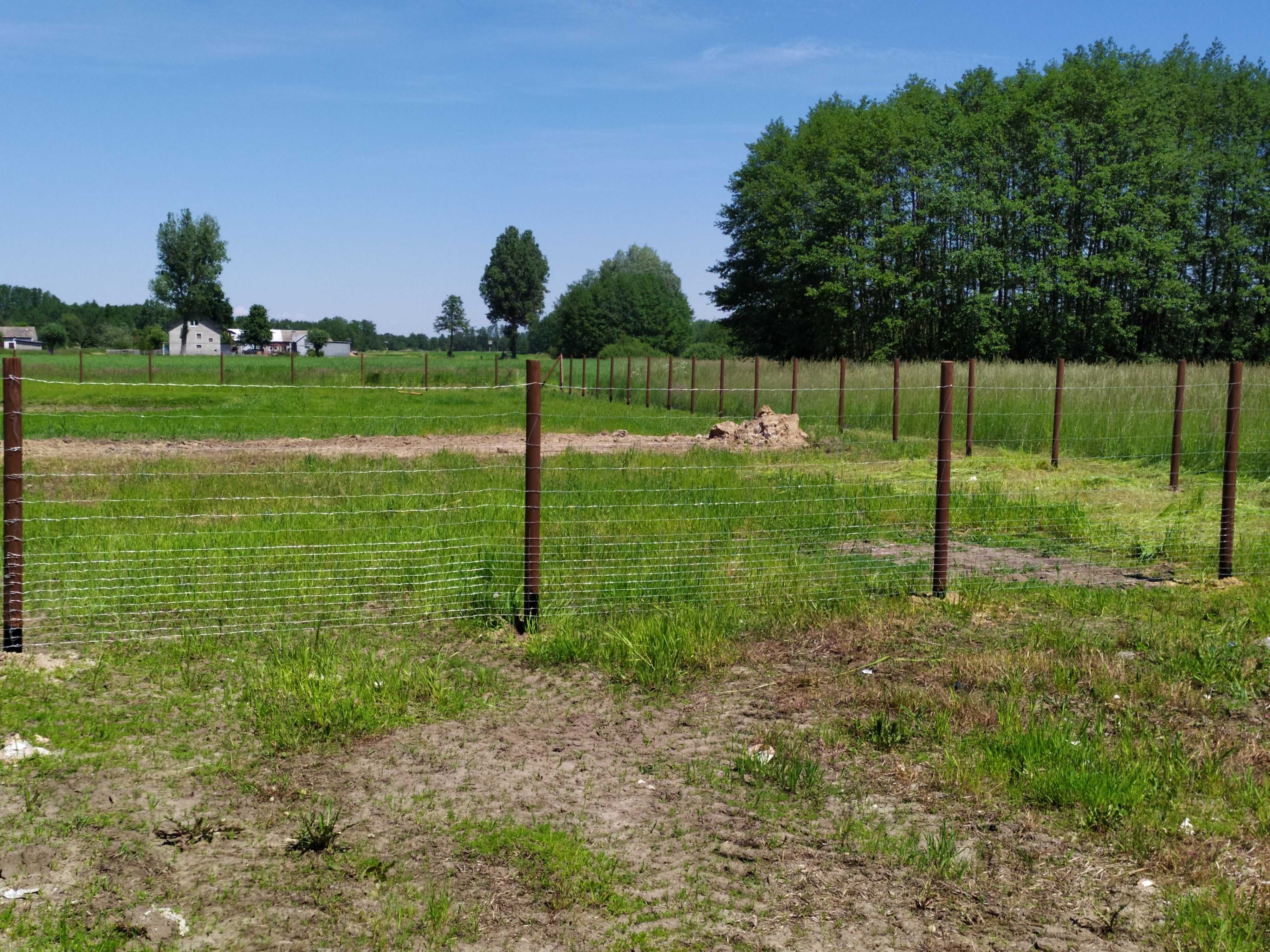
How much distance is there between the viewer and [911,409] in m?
23.7

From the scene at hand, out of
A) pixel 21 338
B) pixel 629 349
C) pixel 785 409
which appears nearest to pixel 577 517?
pixel 785 409

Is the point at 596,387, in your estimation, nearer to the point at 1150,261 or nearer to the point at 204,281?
the point at 1150,261

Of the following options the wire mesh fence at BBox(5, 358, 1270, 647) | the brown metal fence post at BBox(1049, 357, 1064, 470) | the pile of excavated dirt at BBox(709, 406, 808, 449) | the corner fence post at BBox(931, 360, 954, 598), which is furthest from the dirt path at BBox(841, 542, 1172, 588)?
the pile of excavated dirt at BBox(709, 406, 808, 449)

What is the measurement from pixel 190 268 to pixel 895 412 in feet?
341

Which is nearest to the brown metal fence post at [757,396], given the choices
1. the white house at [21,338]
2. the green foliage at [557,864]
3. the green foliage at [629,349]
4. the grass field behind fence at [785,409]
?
the grass field behind fence at [785,409]

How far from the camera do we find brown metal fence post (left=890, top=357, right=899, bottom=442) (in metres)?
19.6

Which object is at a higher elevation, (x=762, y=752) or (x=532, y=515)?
(x=532, y=515)

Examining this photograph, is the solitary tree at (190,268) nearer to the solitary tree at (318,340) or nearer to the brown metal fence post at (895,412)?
the solitary tree at (318,340)

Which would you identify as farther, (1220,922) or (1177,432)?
(1177,432)

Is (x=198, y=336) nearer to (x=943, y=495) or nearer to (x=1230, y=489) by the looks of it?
(x=943, y=495)

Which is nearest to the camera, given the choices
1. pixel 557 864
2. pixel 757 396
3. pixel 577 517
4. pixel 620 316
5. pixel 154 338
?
pixel 557 864

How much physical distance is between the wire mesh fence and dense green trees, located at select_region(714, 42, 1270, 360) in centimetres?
2610

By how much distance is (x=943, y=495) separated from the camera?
812 centimetres

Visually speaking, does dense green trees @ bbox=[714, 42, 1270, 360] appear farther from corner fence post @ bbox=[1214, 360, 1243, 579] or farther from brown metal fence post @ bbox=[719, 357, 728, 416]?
corner fence post @ bbox=[1214, 360, 1243, 579]
